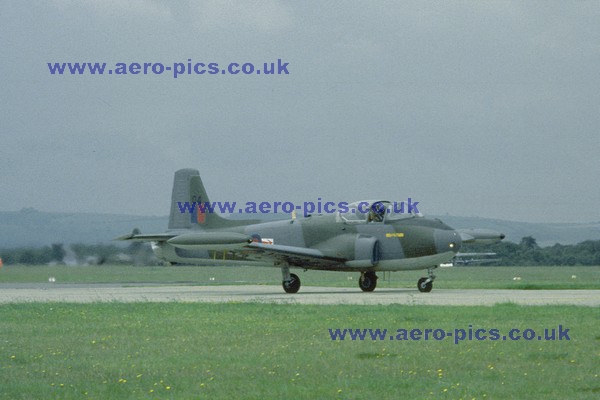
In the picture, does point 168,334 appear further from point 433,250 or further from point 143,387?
point 433,250

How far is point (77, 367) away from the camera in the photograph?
12344mm

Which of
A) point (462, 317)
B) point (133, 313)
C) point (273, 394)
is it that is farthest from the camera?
point (133, 313)

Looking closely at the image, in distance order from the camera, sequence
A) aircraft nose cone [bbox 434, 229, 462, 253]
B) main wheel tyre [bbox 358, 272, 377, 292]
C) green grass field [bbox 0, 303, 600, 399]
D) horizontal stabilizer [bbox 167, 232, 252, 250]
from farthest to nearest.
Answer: main wheel tyre [bbox 358, 272, 377, 292]
aircraft nose cone [bbox 434, 229, 462, 253]
horizontal stabilizer [bbox 167, 232, 252, 250]
green grass field [bbox 0, 303, 600, 399]

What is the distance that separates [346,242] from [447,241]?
315 cm

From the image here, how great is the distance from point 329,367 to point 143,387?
7.76ft

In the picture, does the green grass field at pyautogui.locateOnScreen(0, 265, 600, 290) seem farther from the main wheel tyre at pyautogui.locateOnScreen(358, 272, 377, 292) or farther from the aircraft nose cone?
the aircraft nose cone

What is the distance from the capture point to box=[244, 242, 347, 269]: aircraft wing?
98.2ft

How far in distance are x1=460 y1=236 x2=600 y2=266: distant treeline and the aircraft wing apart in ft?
110

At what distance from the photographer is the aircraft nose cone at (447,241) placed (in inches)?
1159

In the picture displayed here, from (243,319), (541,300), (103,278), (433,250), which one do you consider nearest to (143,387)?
(243,319)

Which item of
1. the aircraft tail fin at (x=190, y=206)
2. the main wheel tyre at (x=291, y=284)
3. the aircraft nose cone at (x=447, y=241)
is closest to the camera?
the aircraft nose cone at (x=447, y=241)

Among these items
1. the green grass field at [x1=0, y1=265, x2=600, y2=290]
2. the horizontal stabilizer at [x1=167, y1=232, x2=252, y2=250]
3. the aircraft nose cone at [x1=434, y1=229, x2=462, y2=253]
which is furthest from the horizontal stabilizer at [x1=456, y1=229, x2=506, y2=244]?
the horizontal stabilizer at [x1=167, y1=232, x2=252, y2=250]

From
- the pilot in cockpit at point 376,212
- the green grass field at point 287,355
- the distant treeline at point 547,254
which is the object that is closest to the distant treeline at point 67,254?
the pilot in cockpit at point 376,212

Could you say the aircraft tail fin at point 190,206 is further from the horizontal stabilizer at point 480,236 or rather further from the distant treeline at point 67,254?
the horizontal stabilizer at point 480,236
